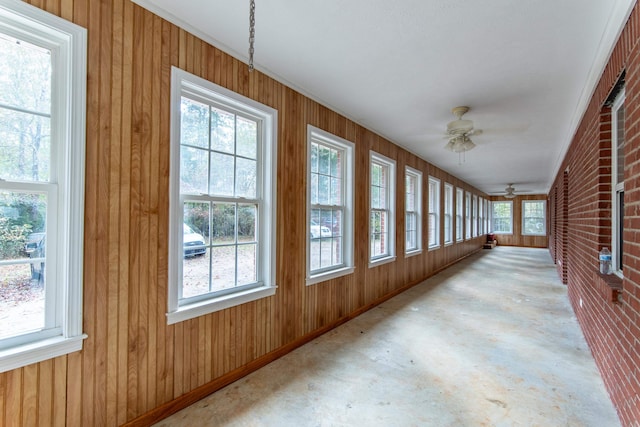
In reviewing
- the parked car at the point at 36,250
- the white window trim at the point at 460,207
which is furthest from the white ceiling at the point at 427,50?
the white window trim at the point at 460,207

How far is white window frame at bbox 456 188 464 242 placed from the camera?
897cm

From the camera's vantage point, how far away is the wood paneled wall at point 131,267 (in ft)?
5.27

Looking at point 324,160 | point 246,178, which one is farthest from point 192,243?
point 324,160

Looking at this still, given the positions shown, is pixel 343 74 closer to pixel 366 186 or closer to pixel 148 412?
pixel 366 186

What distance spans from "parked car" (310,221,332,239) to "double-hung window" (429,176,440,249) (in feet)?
13.5

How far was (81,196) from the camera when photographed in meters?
1.61

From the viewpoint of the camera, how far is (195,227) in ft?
7.34

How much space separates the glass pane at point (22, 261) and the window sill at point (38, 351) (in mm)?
94

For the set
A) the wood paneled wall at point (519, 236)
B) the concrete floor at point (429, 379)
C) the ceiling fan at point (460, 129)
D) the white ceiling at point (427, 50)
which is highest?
the white ceiling at point (427, 50)

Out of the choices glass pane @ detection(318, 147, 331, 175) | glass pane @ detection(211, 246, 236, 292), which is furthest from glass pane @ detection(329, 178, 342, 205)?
glass pane @ detection(211, 246, 236, 292)

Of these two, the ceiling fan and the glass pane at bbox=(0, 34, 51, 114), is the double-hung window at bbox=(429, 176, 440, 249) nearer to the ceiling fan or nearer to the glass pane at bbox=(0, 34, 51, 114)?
the ceiling fan

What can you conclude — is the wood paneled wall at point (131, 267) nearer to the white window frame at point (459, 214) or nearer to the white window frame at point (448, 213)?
the white window frame at point (448, 213)

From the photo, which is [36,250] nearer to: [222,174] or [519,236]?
[222,174]

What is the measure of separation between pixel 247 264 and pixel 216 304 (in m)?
0.46
